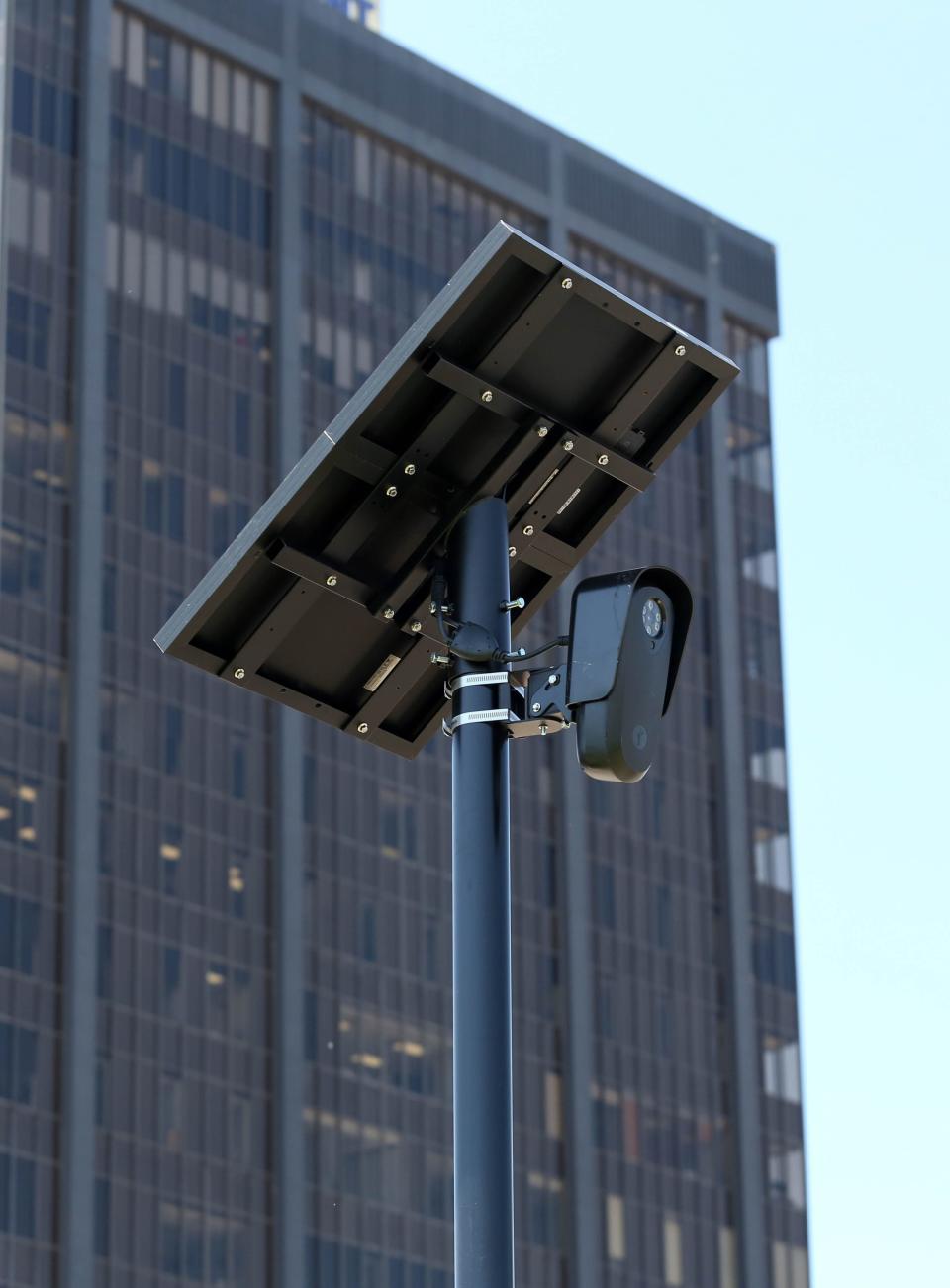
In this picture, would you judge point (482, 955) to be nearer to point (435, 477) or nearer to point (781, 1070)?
point (435, 477)

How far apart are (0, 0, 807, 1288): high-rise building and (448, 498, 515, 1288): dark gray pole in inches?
2778

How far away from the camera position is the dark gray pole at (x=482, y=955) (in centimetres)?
954

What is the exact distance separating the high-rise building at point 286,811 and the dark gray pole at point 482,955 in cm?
7055

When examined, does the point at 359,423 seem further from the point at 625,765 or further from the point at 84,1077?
the point at 84,1077

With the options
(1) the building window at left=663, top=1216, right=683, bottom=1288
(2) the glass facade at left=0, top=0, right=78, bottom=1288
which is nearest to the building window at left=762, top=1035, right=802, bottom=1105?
(1) the building window at left=663, top=1216, right=683, bottom=1288

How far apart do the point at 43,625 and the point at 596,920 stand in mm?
22823

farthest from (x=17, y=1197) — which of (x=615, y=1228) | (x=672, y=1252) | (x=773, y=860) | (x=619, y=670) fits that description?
(x=619, y=670)

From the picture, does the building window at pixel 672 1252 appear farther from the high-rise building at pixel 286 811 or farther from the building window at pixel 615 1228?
the building window at pixel 615 1228

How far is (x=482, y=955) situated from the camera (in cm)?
992

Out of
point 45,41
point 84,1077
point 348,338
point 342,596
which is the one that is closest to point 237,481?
point 348,338

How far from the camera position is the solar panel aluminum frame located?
34.5ft

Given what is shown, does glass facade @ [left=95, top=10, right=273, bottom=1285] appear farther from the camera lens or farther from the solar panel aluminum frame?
the camera lens

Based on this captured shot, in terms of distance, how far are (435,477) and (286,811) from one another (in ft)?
258

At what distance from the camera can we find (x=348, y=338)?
320ft
